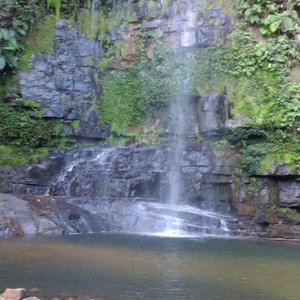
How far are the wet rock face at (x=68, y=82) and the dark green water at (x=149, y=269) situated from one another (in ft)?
21.8

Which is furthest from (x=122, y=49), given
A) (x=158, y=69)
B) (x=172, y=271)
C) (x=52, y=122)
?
(x=172, y=271)

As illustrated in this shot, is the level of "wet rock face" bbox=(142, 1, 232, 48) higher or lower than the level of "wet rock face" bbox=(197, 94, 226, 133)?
higher

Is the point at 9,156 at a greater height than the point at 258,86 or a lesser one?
lesser

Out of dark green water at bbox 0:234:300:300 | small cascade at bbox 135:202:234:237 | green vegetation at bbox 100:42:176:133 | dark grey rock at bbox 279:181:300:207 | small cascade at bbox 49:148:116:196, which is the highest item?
green vegetation at bbox 100:42:176:133

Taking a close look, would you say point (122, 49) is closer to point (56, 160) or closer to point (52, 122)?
point (52, 122)

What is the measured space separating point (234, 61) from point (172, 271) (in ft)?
35.2

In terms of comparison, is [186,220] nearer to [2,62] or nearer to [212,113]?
[212,113]

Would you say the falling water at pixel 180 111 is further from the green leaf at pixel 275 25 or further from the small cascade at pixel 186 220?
the green leaf at pixel 275 25

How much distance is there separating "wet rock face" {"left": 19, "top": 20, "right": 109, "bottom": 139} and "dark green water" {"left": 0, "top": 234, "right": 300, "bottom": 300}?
Result: 666cm

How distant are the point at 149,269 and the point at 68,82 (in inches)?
420

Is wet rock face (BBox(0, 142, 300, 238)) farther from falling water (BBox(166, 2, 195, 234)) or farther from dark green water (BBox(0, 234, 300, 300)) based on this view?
dark green water (BBox(0, 234, 300, 300))

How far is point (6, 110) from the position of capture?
17.1 meters

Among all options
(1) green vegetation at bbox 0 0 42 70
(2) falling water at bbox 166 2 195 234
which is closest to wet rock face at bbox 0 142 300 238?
(2) falling water at bbox 166 2 195 234

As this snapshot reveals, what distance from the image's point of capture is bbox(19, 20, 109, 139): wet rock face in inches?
690
